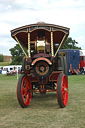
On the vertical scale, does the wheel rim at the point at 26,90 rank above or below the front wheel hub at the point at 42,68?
below

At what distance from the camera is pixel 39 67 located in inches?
217

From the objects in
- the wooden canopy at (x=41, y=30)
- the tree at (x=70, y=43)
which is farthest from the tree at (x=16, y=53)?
the wooden canopy at (x=41, y=30)

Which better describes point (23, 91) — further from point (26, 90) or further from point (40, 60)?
point (40, 60)

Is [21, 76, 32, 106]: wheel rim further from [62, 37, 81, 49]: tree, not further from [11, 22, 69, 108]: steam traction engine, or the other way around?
[62, 37, 81, 49]: tree

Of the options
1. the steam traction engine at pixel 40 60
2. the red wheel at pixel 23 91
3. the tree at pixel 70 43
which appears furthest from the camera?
the tree at pixel 70 43

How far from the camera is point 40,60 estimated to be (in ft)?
17.6

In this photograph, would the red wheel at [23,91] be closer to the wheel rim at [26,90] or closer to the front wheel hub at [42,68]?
the wheel rim at [26,90]

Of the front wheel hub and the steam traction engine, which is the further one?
the front wheel hub

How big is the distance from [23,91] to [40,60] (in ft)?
3.38

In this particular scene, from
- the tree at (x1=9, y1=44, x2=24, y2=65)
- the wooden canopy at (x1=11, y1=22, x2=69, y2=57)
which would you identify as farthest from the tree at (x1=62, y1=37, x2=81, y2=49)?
the wooden canopy at (x1=11, y1=22, x2=69, y2=57)

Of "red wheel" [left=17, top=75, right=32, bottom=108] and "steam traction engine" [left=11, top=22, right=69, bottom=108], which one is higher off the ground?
"steam traction engine" [left=11, top=22, right=69, bottom=108]

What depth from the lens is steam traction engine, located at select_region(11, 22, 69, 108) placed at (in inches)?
211

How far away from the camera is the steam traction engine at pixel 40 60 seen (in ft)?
17.5

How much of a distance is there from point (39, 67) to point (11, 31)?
142cm
